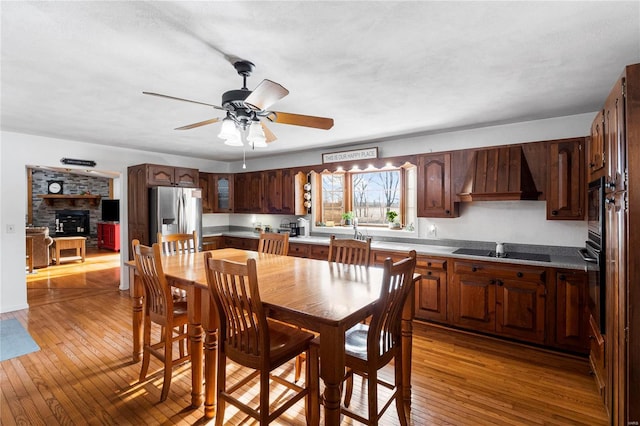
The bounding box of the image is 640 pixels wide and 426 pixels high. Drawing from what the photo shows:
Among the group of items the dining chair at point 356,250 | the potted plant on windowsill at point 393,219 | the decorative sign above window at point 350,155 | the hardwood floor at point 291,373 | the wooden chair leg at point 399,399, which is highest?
the decorative sign above window at point 350,155

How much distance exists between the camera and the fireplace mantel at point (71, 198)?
8.53 meters

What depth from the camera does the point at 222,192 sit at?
6.16 m

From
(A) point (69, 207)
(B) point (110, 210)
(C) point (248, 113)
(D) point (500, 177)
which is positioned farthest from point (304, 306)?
(A) point (69, 207)

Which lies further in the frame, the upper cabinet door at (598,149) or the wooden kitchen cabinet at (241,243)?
the wooden kitchen cabinet at (241,243)

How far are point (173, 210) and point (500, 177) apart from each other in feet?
15.0

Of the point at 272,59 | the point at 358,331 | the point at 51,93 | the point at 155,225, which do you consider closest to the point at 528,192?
the point at 358,331

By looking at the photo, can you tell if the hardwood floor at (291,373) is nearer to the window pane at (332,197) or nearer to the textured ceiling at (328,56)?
the window pane at (332,197)

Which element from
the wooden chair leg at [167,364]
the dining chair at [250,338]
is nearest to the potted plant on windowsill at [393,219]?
the dining chair at [250,338]

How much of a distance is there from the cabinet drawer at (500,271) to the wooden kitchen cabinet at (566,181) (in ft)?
2.06

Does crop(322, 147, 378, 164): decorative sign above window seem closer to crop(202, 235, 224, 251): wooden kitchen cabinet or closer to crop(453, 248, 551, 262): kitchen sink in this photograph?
crop(453, 248, 551, 262): kitchen sink

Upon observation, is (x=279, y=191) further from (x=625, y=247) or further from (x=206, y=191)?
(x=625, y=247)

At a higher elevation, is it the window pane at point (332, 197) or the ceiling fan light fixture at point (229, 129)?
the ceiling fan light fixture at point (229, 129)

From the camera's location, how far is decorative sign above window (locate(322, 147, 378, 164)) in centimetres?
437

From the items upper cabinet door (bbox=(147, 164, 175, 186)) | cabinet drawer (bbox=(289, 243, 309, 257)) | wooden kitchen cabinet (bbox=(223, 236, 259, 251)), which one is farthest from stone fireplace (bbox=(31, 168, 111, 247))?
cabinet drawer (bbox=(289, 243, 309, 257))
